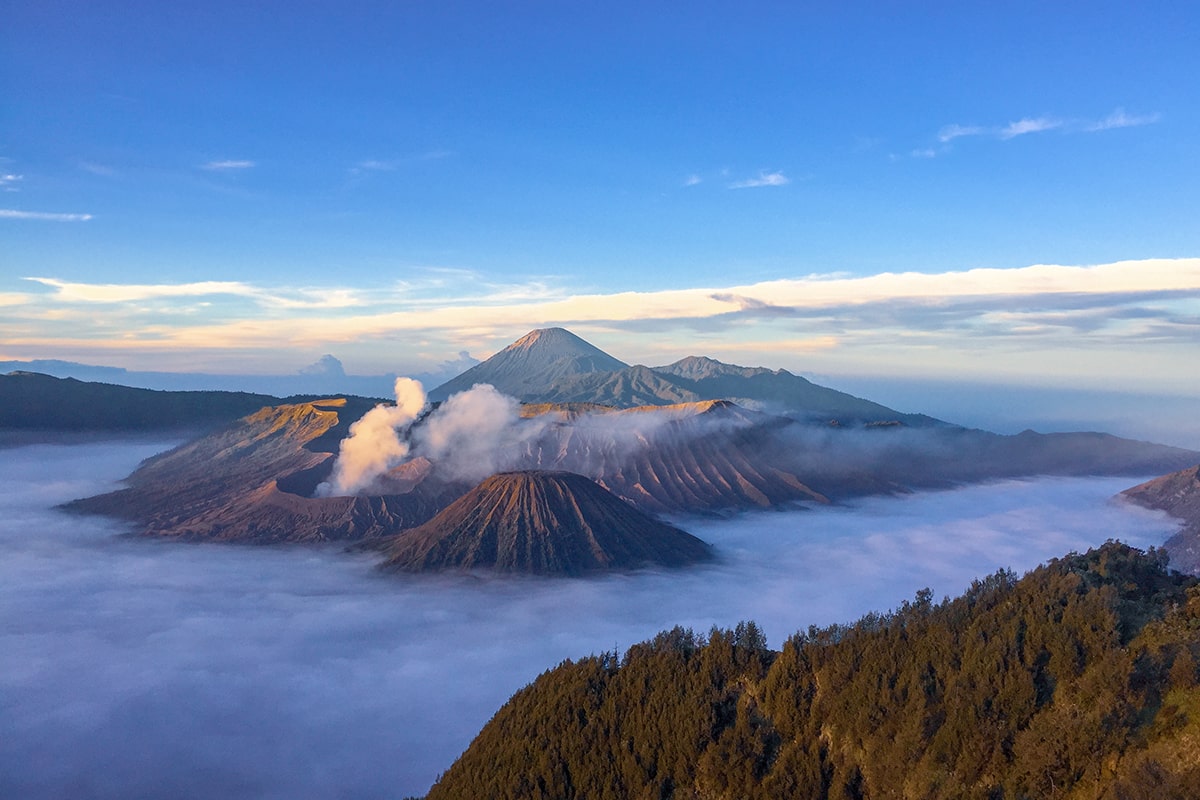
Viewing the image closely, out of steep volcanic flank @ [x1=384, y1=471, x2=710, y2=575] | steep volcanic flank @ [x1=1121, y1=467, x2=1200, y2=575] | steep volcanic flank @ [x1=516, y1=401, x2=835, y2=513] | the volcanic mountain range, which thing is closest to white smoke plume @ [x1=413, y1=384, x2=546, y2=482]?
the volcanic mountain range

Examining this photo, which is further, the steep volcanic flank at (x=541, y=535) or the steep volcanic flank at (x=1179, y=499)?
the steep volcanic flank at (x=1179, y=499)

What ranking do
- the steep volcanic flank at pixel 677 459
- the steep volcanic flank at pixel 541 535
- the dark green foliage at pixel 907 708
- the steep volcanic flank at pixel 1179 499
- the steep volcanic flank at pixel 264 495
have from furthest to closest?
the steep volcanic flank at pixel 677 459 < the steep volcanic flank at pixel 264 495 < the steep volcanic flank at pixel 1179 499 < the steep volcanic flank at pixel 541 535 < the dark green foliage at pixel 907 708

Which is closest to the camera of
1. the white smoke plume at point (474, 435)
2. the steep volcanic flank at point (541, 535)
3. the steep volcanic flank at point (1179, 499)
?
the steep volcanic flank at point (541, 535)

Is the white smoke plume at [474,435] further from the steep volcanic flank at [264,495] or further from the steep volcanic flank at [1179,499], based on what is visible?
the steep volcanic flank at [1179,499]

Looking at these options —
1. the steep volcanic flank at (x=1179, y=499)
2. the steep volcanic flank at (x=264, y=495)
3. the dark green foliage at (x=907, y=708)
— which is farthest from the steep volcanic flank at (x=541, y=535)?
the steep volcanic flank at (x=1179, y=499)

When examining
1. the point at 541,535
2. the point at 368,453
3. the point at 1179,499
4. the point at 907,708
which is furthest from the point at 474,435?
the point at 1179,499

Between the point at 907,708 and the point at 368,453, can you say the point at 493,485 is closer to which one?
the point at 368,453
